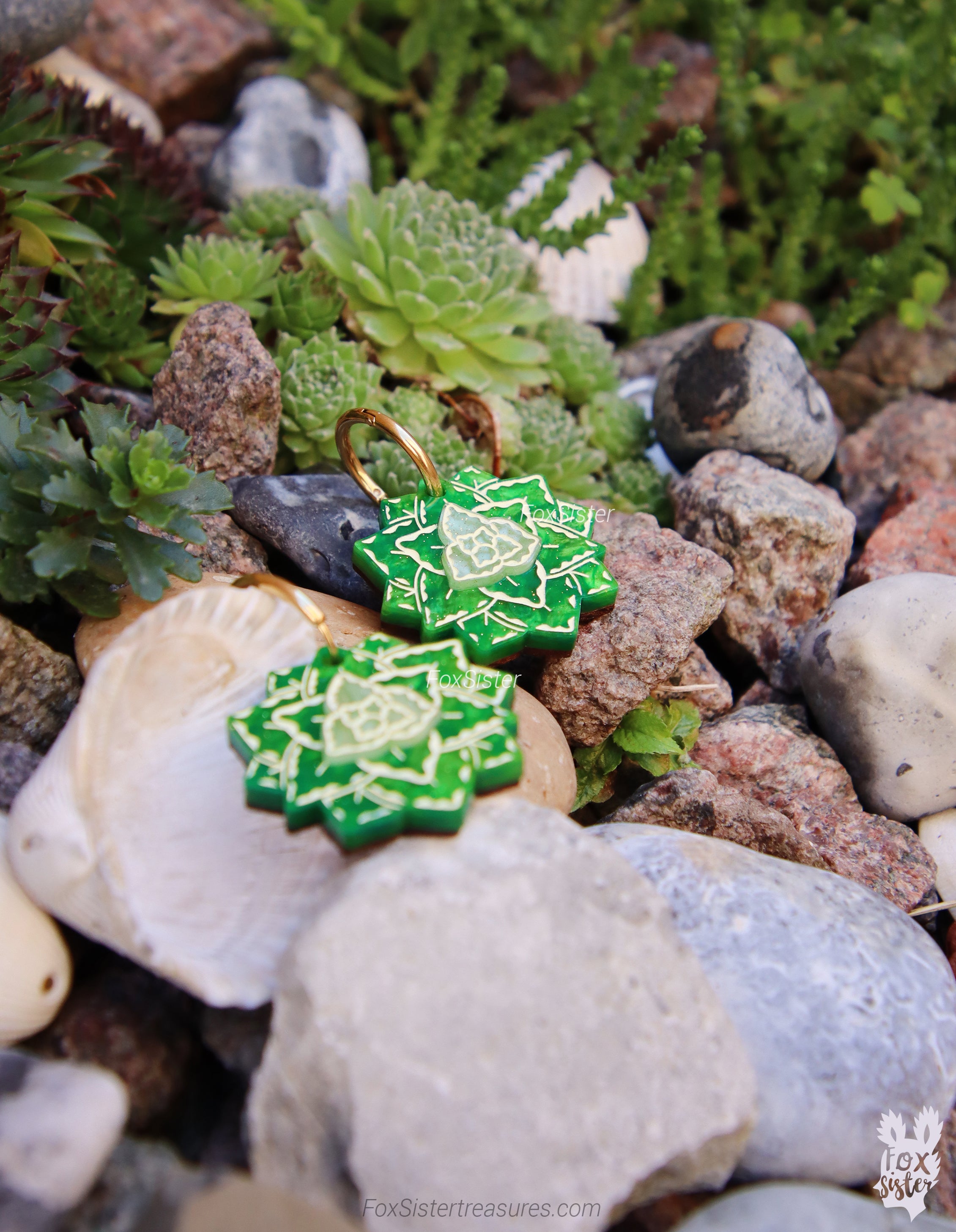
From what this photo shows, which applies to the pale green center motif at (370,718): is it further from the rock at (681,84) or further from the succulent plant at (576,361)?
the rock at (681,84)

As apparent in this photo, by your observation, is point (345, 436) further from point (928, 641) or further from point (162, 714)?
point (928, 641)

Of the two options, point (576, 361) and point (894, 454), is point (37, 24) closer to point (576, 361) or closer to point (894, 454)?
point (576, 361)

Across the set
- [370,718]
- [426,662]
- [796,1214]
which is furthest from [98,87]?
[796,1214]

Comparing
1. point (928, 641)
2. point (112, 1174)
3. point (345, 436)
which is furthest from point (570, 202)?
point (112, 1174)

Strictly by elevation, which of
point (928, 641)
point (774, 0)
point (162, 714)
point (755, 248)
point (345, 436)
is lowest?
point (162, 714)

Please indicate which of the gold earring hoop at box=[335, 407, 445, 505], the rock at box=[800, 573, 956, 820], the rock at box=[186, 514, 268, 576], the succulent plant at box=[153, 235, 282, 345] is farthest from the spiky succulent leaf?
the rock at box=[800, 573, 956, 820]
